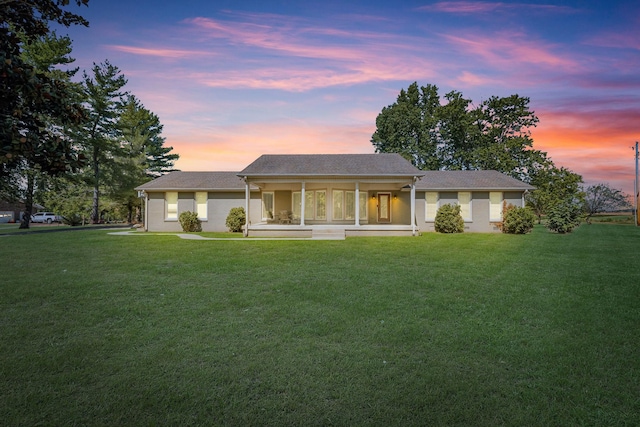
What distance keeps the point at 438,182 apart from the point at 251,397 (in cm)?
2313

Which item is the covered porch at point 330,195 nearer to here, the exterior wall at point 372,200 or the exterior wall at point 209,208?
the exterior wall at point 372,200

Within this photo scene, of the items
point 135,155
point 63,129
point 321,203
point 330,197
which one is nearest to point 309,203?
point 321,203

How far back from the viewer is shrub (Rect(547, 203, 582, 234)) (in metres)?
21.8

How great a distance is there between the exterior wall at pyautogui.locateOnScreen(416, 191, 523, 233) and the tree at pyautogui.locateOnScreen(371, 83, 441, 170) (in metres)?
17.7

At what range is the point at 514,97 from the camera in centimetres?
3931

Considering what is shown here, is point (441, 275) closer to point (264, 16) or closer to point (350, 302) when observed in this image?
point (350, 302)

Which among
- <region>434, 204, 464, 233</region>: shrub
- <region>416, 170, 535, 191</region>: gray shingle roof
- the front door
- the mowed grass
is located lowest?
the mowed grass

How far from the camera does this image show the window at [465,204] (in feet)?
77.0

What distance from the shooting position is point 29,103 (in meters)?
4.11

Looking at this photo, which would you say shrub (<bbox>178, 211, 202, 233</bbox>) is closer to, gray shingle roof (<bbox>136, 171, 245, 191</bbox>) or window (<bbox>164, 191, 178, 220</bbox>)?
window (<bbox>164, 191, 178, 220</bbox>)

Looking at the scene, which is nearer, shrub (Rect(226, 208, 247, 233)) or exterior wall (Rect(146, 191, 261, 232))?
shrub (Rect(226, 208, 247, 233))

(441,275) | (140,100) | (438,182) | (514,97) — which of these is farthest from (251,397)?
(140,100)

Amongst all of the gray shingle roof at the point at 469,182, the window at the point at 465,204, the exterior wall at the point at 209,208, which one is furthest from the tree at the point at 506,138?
the exterior wall at the point at 209,208

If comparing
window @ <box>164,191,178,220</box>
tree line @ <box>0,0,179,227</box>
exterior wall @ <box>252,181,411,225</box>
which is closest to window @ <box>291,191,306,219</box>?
exterior wall @ <box>252,181,411,225</box>
